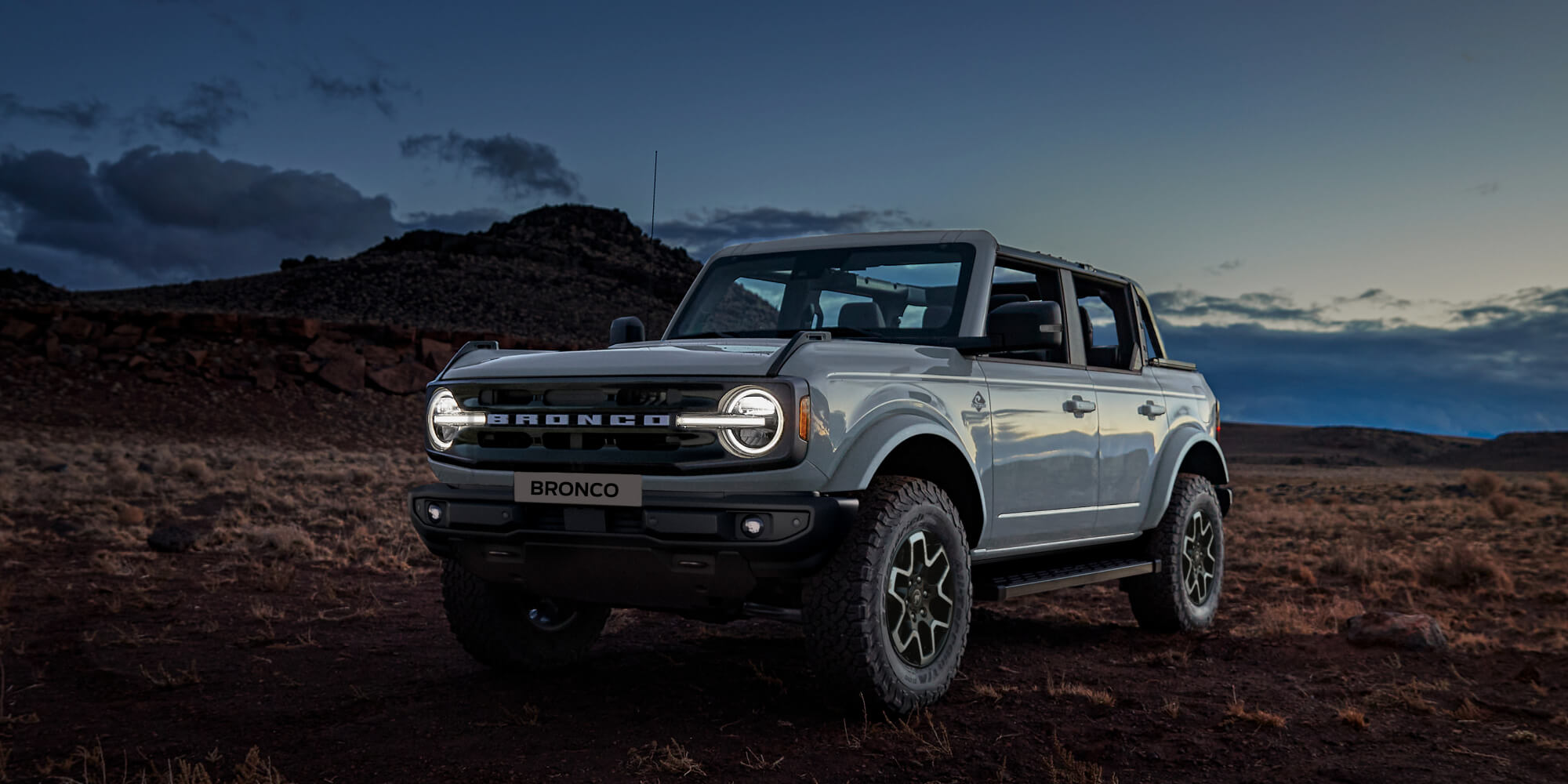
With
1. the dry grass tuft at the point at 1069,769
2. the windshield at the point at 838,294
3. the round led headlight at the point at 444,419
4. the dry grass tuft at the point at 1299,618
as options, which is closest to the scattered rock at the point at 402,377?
the dry grass tuft at the point at 1299,618

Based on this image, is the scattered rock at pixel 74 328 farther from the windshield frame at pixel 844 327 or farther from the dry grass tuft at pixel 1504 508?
the dry grass tuft at pixel 1504 508

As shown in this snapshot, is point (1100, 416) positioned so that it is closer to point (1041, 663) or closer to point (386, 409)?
point (1041, 663)

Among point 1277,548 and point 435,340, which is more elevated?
point 435,340

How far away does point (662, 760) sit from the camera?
418 cm

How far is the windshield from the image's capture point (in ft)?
19.0

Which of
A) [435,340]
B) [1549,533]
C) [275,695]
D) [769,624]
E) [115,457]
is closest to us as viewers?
[275,695]

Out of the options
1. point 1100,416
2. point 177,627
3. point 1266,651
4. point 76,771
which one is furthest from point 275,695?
point 1266,651

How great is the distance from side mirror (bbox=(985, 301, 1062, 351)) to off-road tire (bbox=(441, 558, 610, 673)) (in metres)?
2.22

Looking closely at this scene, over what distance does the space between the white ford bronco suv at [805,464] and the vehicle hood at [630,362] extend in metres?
0.01

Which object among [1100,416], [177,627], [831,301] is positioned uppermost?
[831,301]

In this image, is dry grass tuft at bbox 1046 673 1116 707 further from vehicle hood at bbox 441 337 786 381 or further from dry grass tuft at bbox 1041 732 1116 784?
vehicle hood at bbox 441 337 786 381

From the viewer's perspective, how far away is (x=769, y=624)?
306 inches

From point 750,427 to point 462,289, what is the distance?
5000 centimetres

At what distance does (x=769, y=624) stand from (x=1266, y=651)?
3127mm
